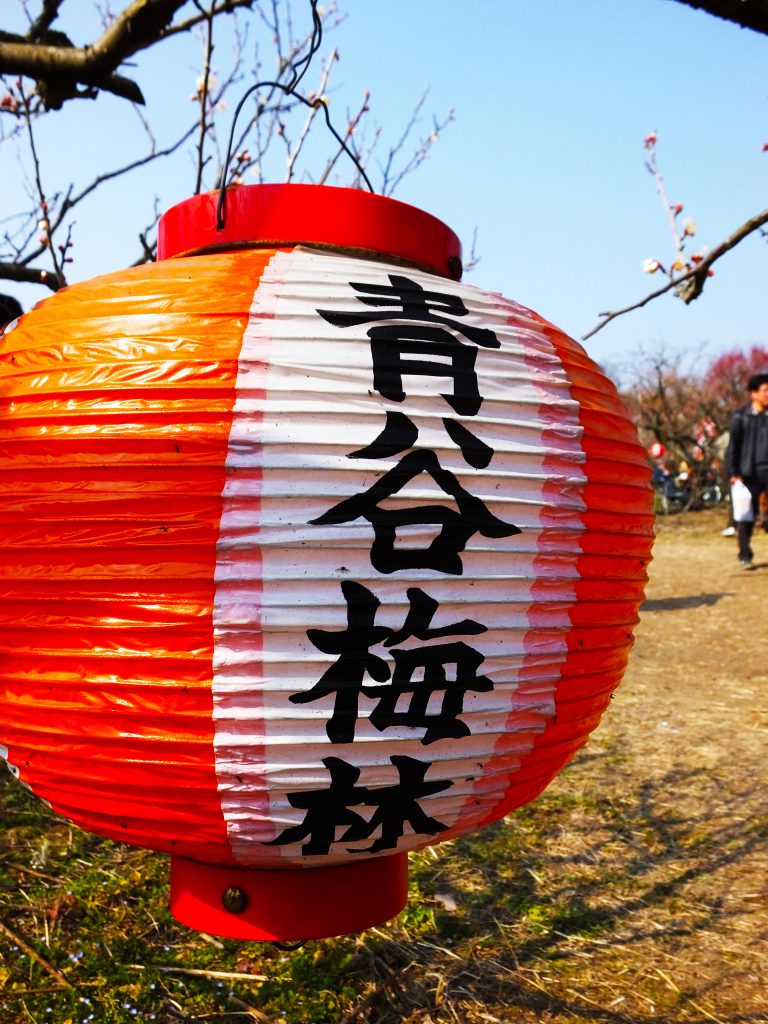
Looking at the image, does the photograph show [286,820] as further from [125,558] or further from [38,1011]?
[38,1011]

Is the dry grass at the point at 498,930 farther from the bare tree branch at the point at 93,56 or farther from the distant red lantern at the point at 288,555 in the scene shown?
the bare tree branch at the point at 93,56

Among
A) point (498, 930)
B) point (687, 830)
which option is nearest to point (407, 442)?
point (498, 930)

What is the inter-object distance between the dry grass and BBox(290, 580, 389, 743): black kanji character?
1.60 m

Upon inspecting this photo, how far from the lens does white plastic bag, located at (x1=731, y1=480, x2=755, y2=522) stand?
985 cm

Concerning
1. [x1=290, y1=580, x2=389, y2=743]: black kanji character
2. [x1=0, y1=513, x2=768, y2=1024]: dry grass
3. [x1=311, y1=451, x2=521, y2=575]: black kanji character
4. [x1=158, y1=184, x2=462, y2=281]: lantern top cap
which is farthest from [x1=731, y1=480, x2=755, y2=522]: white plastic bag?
[x1=290, y1=580, x2=389, y2=743]: black kanji character

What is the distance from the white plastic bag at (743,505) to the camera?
9852 mm

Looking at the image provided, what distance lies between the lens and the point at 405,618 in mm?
1192

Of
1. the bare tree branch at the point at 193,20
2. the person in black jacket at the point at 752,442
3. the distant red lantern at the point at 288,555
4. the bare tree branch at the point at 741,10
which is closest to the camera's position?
the distant red lantern at the point at 288,555

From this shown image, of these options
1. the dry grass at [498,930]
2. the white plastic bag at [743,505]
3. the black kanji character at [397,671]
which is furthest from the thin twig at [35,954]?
the white plastic bag at [743,505]

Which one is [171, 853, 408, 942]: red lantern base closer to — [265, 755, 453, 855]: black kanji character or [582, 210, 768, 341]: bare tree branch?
[265, 755, 453, 855]: black kanji character

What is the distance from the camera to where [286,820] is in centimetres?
125

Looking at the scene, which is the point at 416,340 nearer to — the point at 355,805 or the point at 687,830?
the point at 355,805

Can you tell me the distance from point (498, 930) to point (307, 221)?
7.75 feet

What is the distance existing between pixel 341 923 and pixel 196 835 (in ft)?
1.16
